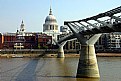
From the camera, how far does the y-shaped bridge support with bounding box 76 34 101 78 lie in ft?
113

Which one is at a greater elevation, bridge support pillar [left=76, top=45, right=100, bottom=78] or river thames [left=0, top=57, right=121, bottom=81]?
bridge support pillar [left=76, top=45, right=100, bottom=78]

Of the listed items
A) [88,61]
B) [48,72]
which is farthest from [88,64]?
[48,72]

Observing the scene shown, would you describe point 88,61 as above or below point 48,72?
above

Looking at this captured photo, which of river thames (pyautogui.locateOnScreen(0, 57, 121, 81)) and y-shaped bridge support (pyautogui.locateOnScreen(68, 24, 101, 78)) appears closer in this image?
y-shaped bridge support (pyautogui.locateOnScreen(68, 24, 101, 78))

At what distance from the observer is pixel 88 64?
114 ft

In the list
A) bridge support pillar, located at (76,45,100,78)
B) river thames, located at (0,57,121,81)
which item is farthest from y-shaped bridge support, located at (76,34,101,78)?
river thames, located at (0,57,121,81)

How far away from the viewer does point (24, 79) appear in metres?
33.5

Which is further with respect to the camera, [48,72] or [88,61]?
[48,72]

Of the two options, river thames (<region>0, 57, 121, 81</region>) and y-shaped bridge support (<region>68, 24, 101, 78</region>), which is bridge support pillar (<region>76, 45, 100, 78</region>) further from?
river thames (<region>0, 57, 121, 81</region>)

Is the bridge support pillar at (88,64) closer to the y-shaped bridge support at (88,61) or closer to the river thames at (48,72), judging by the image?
the y-shaped bridge support at (88,61)

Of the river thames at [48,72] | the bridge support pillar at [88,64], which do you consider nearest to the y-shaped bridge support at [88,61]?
the bridge support pillar at [88,64]

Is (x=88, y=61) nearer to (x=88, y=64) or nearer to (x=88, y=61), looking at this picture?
(x=88, y=61)

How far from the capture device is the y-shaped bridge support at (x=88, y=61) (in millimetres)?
34375

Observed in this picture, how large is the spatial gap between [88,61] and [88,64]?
14.1 inches
